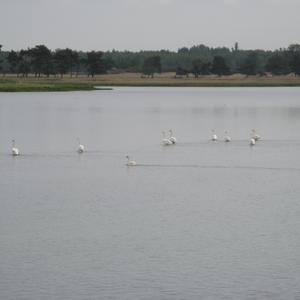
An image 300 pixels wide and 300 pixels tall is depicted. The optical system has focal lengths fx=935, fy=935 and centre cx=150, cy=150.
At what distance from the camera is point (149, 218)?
25547 millimetres

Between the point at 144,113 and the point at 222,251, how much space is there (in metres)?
52.1

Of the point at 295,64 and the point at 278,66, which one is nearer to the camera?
the point at 295,64

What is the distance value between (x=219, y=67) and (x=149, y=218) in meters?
147

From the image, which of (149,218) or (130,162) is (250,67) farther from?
(149,218)

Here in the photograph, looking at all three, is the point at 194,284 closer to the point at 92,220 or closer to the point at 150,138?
the point at 92,220

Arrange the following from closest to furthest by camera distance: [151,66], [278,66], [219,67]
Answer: [219,67] < [278,66] < [151,66]

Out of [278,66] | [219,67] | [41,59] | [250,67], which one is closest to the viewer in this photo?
[41,59]

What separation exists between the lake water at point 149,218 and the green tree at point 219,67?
396ft

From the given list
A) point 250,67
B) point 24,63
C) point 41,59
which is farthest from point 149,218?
point 250,67

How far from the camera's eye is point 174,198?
95.3 feet

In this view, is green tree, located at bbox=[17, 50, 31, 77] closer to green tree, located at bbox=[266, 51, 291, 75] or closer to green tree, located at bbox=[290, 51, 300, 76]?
green tree, located at bbox=[266, 51, 291, 75]

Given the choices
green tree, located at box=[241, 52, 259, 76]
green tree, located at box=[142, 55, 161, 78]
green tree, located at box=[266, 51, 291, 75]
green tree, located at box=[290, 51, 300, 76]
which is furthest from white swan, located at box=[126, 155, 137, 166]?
green tree, located at box=[241, 52, 259, 76]

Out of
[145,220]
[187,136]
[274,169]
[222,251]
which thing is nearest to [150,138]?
[187,136]

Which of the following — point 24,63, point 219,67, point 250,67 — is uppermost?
point 24,63
